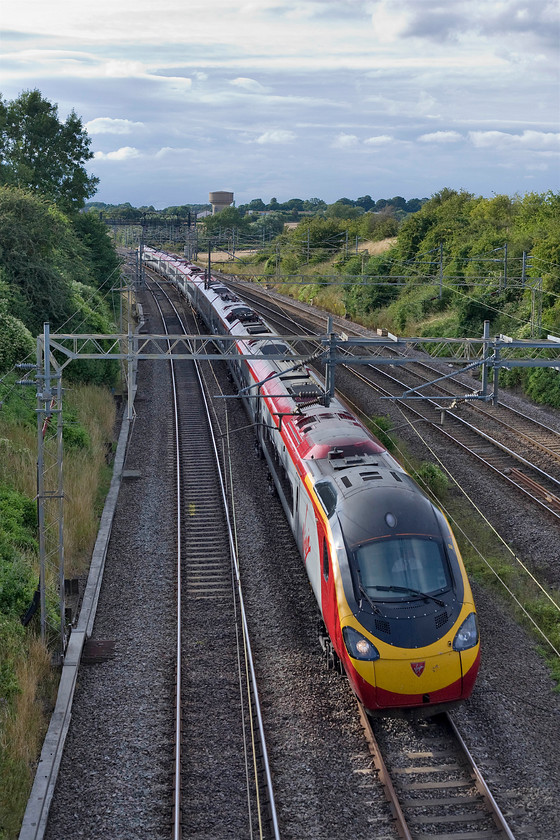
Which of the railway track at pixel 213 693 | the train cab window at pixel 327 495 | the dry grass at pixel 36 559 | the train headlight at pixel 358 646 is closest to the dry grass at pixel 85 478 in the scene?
the dry grass at pixel 36 559

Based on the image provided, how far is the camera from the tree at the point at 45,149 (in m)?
49.9

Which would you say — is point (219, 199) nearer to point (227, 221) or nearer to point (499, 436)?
point (227, 221)

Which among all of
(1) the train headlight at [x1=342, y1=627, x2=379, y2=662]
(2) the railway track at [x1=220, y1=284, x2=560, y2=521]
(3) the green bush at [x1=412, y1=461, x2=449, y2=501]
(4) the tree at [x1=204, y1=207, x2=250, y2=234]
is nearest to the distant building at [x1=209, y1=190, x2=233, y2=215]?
(4) the tree at [x1=204, y1=207, x2=250, y2=234]

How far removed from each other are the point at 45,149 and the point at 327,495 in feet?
149

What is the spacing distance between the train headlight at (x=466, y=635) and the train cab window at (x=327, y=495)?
109 inches

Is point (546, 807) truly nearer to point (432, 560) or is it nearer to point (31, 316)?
point (432, 560)

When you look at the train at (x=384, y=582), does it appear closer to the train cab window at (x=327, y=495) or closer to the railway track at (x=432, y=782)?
the train cab window at (x=327, y=495)

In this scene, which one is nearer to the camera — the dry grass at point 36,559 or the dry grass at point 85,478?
the dry grass at point 36,559

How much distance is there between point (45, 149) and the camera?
169ft

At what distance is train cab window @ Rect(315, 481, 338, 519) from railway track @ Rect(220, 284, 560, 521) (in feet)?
19.9

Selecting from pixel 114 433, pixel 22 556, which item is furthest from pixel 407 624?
pixel 114 433

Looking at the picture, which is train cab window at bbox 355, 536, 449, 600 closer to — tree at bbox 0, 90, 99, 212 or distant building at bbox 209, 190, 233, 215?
tree at bbox 0, 90, 99, 212

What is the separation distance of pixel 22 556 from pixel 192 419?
44.4 feet

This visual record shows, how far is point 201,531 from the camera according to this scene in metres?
19.9
